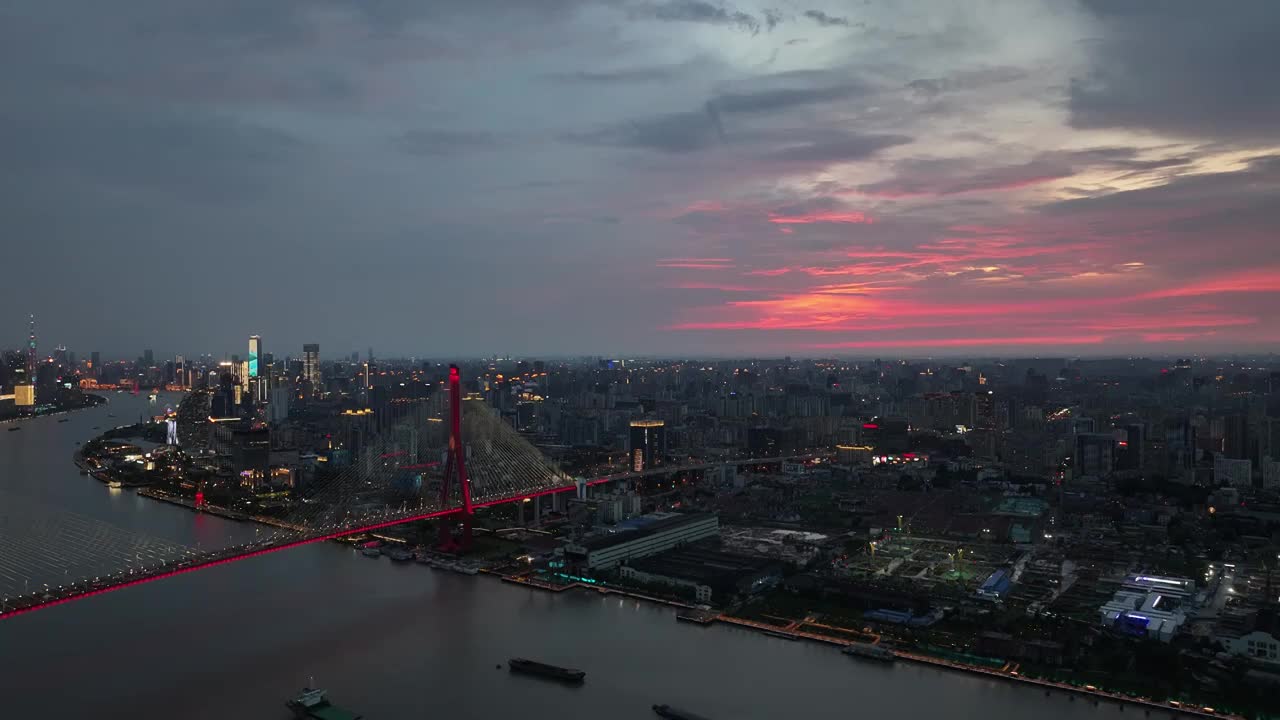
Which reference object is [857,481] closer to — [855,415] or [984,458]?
[984,458]

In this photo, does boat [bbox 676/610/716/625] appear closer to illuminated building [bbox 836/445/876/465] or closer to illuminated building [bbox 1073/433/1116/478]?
illuminated building [bbox 836/445/876/465]

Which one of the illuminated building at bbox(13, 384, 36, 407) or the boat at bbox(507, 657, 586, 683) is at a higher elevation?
the illuminated building at bbox(13, 384, 36, 407)

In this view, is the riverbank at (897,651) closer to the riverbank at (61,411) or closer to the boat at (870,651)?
the boat at (870,651)

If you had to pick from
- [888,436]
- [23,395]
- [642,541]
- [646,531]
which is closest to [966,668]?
[642,541]

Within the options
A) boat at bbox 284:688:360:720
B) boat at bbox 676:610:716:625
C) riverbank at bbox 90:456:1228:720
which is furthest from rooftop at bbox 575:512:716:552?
→ boat at bbox 284:688:360:720

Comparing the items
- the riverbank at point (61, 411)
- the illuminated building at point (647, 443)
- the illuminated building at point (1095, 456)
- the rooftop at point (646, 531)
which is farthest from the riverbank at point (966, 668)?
the riverbank at point (61, 411)

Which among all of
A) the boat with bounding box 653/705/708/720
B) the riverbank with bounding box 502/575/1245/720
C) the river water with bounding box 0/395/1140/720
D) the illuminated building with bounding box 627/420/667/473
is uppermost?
the illuminated building with bounding box 627/420/667/473

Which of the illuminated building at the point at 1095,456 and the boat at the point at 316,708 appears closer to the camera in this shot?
the boat at the point at 316,708

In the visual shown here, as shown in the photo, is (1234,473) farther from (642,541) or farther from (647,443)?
(642,541)
